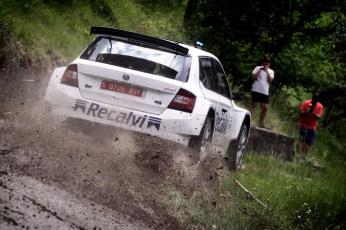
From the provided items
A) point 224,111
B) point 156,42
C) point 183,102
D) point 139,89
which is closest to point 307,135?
point 224,111

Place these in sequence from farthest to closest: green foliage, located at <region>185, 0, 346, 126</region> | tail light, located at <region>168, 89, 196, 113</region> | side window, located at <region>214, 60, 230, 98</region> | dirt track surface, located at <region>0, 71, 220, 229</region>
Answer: green foliage, located at <region>185, 0, 346, 126</region> → side window, located at <region>214, 60, 230, 98</region> → tail light, located at <region>168, 89, 196, 113</region> → dirt track surface, located at <region>0, 71, 220, 229</region>

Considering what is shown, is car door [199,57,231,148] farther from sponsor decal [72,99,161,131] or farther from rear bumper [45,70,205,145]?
sponsor decal [72,99,161,131]

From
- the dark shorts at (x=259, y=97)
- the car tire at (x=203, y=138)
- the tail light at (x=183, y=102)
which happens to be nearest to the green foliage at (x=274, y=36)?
the dark shorts at (x=259, y=97)

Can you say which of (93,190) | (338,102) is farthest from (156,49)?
(338,102)

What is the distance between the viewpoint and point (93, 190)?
21.0 feet

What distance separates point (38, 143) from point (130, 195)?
145cm

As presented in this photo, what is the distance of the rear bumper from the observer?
739 centimetres

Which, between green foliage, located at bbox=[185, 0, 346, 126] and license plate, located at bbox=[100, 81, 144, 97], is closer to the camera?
license plate, located at bbox=[100, 81, 144, 97]

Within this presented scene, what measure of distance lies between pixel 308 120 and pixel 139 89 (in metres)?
9.75

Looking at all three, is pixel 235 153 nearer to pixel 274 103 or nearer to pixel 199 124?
pixel 199 124

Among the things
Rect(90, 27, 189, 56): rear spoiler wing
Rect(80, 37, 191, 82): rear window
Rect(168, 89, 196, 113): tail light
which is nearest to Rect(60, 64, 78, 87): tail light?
Rect(80, 37, 191, 82): rear window

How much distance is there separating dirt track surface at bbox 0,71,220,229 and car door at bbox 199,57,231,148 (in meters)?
0.43

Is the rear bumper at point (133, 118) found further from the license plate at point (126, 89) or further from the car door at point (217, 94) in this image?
the car door at point (217, 94)

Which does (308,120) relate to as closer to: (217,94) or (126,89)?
(217,94)
